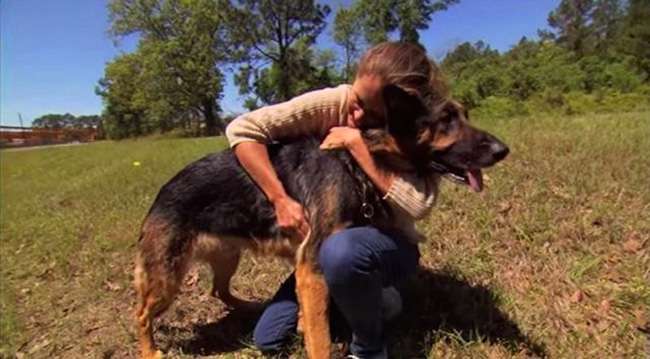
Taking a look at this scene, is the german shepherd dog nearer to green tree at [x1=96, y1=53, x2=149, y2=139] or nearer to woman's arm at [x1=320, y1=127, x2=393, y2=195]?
woman's arm at [x1=320, y1=127, x2=393, y2=195]

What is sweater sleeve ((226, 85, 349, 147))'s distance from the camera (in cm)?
291

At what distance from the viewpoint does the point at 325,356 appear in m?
2.71

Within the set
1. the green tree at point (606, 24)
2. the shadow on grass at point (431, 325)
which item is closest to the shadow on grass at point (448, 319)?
the shadow on grass at point (431, 325)

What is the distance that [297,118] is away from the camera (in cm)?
293

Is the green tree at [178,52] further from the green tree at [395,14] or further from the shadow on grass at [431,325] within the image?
the shadow on grass at [431,325]

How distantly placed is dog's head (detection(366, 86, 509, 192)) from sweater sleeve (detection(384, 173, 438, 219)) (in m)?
0.07

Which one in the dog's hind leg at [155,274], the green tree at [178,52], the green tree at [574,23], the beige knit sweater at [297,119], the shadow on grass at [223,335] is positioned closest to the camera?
the beige knit sweater at [297,119]

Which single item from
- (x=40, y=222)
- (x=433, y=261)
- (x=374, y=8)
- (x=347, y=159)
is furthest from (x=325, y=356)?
(x=374, y=8)

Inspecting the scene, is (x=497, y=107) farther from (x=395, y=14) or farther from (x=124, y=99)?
(x=124, y=99)

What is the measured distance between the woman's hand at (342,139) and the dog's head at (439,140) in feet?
0.52

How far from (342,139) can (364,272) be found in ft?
2.20

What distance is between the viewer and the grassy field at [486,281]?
2.98 metres

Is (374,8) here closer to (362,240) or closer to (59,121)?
(362,240)

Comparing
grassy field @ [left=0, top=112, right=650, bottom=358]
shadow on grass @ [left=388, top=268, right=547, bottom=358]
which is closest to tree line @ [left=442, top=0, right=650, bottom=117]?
grassy field @ [left=0, top=112, right=650, bottom=358]
